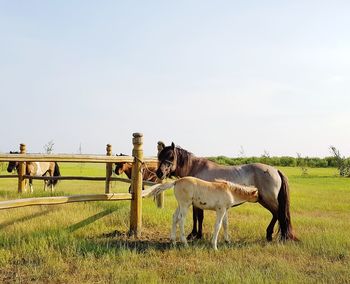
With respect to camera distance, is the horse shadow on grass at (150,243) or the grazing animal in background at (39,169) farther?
the grazing animal in background at (39,169)

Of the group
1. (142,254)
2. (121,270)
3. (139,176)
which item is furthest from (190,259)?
(139,176)

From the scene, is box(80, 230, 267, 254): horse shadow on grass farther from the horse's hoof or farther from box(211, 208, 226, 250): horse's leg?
the horse's hoof

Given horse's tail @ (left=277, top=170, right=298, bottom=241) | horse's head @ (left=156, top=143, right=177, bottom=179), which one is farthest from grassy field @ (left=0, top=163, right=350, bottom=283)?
horse's head @ (left=156, top=143, right=177, bottom=179)

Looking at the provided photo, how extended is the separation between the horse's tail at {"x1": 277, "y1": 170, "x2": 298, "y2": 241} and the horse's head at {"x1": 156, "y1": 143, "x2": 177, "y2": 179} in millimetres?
2094

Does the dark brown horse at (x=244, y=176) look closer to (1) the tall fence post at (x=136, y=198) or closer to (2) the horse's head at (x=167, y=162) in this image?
(2) the horse's head at (x=167, y=162)

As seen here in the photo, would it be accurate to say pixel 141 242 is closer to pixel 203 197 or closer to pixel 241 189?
pixel 203 197

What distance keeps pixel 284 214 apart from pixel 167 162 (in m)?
2.44

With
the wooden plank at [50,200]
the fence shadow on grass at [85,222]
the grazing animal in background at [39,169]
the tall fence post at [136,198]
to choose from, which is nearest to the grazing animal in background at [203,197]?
the tall fence post at [136,198]

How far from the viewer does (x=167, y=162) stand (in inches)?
302

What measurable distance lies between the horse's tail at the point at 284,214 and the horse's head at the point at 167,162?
2.09 metres

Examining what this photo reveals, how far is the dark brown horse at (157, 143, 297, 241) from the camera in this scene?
755cm

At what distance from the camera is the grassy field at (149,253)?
5.09 m

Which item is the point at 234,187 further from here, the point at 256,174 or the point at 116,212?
the point at 116,212

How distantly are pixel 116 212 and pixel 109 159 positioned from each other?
6.54 feet
